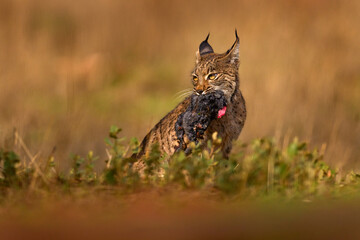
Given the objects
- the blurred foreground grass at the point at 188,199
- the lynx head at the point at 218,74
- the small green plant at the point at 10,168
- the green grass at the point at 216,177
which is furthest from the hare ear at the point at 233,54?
the small green plant at the point at 10,168

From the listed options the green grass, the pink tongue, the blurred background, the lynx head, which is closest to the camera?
the green grass

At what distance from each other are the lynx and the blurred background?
3013 mm

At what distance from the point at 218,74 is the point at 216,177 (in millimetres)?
2303

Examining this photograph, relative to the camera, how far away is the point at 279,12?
1345 centimetres

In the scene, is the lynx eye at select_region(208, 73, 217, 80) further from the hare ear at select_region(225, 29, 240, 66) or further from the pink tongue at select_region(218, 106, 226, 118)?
the pink tongue at select_region(218, 106, 226, 118)

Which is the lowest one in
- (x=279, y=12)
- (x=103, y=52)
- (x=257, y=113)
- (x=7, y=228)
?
(x=7, y=228)

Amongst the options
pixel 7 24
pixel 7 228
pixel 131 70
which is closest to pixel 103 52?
pixel 131 70

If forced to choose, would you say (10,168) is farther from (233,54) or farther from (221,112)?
(233,54)

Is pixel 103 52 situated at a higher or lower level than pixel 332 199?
higher

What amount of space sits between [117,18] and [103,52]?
107 cm

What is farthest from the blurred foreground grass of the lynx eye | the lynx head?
the lynx eye

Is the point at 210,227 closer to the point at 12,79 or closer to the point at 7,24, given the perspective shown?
the point at 12,79

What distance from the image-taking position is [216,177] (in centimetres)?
492

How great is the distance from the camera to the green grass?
4672 mm
